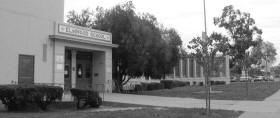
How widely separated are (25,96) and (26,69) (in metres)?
7.34

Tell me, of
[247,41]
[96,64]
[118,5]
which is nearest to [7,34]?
[96,64]

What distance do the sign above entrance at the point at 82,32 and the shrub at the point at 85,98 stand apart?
767 cm

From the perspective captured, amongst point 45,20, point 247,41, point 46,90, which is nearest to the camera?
point 46,90

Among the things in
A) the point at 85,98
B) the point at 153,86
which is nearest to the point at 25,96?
the point at 85,98

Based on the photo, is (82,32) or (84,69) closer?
(82,32)

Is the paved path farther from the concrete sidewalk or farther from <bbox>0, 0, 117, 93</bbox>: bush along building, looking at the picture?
<bbox>0, 0, 117, 93</bbox>: bush along building

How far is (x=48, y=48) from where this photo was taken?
23438mm

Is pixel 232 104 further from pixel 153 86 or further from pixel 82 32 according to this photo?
pixel 153 86

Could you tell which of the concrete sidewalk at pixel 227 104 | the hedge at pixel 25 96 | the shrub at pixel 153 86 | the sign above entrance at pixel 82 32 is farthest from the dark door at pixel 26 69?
the shrub at pixel 153 86

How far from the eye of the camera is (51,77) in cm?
2373

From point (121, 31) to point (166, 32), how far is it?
28.4 ft

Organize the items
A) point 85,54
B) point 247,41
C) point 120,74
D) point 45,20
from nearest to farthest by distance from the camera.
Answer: point 45,20 → point 85,54 → point 120,74 → point 247,41

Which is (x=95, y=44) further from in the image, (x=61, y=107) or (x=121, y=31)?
(x=61, y=107)

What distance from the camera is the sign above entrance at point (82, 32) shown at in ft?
80.7
